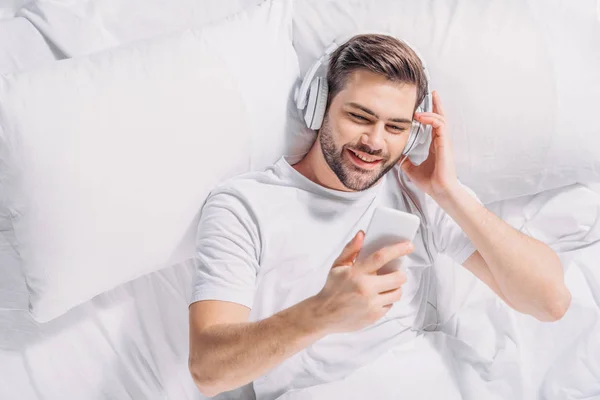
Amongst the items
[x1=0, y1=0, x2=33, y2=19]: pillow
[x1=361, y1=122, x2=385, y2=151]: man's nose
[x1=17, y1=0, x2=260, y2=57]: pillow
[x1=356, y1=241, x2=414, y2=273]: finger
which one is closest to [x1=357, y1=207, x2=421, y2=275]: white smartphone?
[x1=356, y1=241, x2=414, y2=273]: finger

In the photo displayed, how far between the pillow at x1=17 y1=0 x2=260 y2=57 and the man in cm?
38

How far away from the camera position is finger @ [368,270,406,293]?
1.05m

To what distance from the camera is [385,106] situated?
4.11 ft

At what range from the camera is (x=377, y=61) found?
1253 millimetres

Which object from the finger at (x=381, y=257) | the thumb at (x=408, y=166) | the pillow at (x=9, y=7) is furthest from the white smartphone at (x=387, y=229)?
the pillow at (x=9, y=7)

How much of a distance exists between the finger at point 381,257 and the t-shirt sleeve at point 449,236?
0.39m

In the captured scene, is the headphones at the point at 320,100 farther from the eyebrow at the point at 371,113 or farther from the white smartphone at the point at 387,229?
the white smartphone at the point at 387,229

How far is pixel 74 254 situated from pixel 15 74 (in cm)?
32

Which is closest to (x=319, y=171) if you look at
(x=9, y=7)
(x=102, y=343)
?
(x=102, y=343)

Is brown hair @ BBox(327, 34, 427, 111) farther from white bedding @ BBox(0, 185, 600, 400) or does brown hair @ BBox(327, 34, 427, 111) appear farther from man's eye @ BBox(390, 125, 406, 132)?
white bedding @ BBox(0, 185, 600, 400)

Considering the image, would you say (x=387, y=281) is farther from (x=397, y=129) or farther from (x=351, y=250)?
(x=397, y=129)

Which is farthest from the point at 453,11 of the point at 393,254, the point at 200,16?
the point at 393,254

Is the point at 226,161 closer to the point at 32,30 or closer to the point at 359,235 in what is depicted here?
the point at 359,235

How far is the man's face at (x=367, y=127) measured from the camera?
4.12 feet
